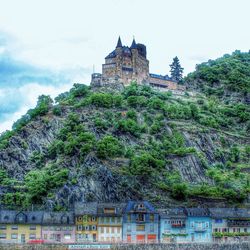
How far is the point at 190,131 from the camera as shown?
11706 centimetres

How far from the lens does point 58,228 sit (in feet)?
270

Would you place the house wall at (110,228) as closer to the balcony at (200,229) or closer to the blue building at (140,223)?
the blue building at (140,223)

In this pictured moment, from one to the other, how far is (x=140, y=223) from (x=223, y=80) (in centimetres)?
7470

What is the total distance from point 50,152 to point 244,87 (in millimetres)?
63345

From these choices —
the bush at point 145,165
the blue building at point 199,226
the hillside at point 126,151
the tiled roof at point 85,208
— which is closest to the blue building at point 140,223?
the tiled roof at point 85,208

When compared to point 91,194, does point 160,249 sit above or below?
below

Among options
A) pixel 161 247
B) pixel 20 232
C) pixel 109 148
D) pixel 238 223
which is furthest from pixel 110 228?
pixel 109 148

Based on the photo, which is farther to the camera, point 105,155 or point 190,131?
point 190,131

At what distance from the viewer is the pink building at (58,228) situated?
3223 inches

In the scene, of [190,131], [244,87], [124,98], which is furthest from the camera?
[244,87]

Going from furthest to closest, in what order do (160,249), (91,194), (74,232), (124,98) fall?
(124,98)
(91,194)
(74,232)
(160,249)

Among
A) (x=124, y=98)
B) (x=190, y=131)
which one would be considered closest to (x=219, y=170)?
(x=190, y=131)

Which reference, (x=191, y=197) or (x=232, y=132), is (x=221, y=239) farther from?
(x=232, y=132)

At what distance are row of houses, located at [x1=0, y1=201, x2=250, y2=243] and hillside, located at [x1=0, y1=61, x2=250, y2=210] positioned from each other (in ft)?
17.4
